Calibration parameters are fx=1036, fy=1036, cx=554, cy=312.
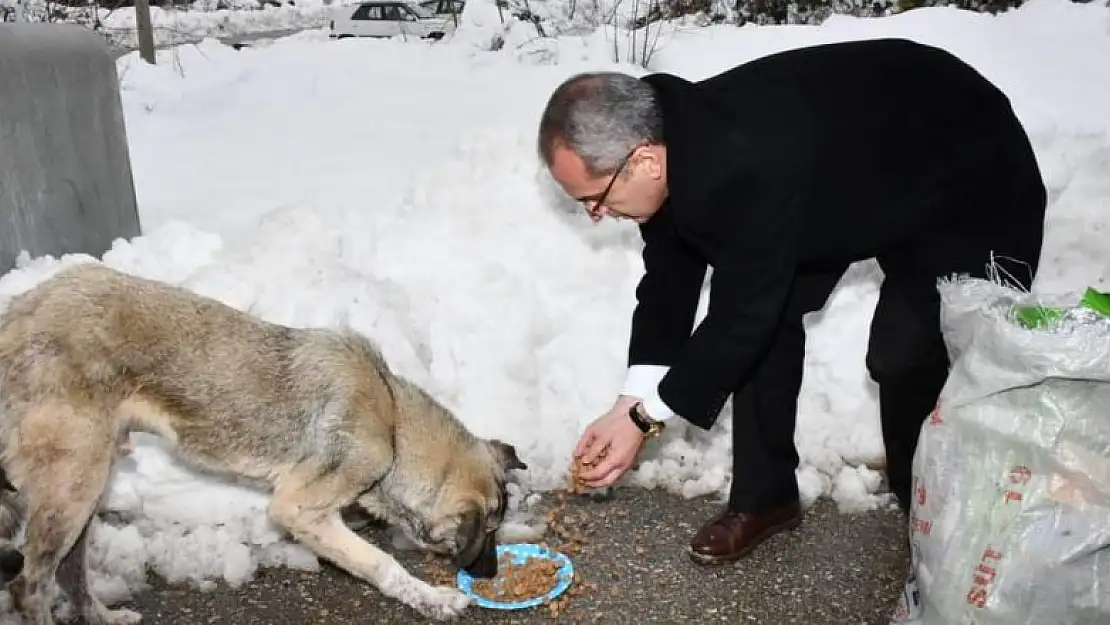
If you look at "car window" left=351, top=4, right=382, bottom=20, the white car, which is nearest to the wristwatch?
the white car

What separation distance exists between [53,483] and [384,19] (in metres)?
21.1

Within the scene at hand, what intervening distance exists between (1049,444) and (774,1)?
11.0m

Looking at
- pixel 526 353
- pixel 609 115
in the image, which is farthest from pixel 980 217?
pixel 526 353

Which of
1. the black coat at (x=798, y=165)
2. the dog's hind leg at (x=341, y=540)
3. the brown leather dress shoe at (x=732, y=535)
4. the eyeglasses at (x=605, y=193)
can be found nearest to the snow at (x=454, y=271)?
the dog's hind leg at (x=341, y=540)

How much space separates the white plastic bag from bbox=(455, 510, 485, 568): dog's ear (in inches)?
64.4

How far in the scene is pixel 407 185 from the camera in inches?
256

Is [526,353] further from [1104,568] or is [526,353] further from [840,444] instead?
[1104,568]

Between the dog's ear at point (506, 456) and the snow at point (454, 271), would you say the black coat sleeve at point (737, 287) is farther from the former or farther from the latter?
the snow at point (454, 271)

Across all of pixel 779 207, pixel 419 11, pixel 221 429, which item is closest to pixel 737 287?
pixel 779 207

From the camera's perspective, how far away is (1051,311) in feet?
9.91

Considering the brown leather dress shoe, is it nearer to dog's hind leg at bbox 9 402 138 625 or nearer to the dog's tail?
dog's hind leg at bbox 9 402 138 625

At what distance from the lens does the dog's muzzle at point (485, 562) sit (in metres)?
4.00

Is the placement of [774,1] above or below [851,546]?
above

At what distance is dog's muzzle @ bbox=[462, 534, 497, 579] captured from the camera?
4.00 meters
